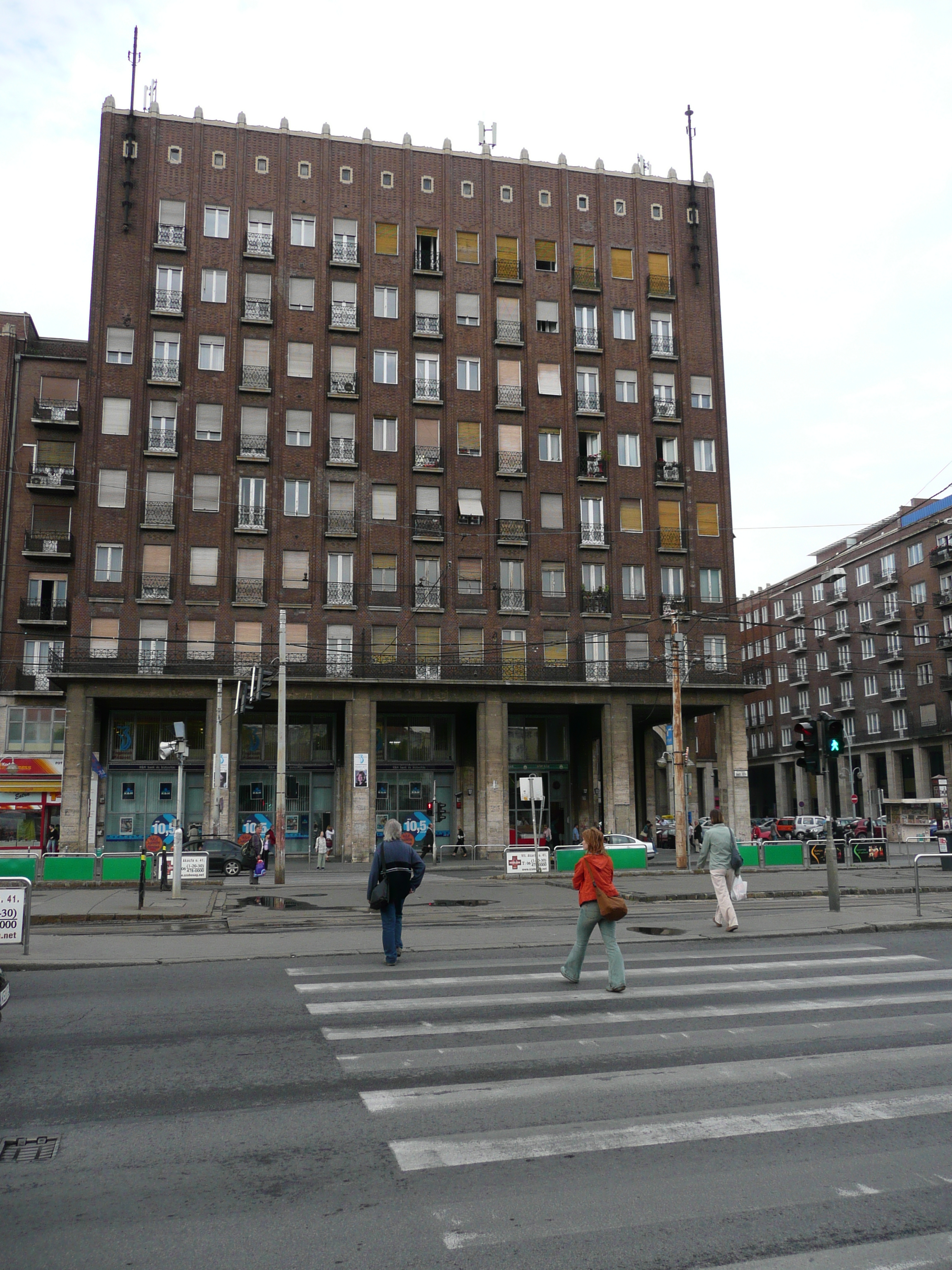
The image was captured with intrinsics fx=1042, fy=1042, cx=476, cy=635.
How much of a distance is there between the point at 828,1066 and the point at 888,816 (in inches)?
2556

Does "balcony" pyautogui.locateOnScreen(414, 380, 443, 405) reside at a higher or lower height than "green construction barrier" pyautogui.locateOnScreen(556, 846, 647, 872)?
higher

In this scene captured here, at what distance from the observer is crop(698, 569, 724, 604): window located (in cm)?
5109

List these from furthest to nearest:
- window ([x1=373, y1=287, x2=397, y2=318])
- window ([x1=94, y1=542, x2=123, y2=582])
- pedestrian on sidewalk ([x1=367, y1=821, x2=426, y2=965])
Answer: window ([x1=373, y1=287, x2=397, y2=318])
window ([x1=94, y1=542, x2=123, y2=582])
pedestrian on sidewalk ([x1=367, y1=821, x2=426, y2=965])

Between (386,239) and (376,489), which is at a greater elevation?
(386,239)

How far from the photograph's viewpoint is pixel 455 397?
49875mm

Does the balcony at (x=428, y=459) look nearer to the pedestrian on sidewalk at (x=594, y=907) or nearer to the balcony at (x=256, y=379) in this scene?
the balcony at (x=256, y=379)

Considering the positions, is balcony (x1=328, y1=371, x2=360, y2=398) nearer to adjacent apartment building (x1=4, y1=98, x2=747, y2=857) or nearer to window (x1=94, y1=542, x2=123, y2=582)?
adjacent apartment building (x1=4, y1=98, x2=747, y2=857)

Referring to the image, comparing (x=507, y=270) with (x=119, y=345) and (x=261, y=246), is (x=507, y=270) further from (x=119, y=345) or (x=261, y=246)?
(x=119, y=345)

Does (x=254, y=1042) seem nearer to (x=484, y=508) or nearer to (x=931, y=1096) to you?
(x=931, y=1096)

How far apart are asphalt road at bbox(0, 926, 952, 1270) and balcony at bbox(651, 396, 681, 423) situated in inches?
1730

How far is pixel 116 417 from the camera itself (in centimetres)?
4650

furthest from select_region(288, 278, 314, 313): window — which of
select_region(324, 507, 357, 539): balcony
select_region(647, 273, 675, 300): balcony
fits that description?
select_region(647, 273, 675, 300): balcony

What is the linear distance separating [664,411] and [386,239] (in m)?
15.9

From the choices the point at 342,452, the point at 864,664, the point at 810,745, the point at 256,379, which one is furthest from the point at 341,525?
the point at 864,664
